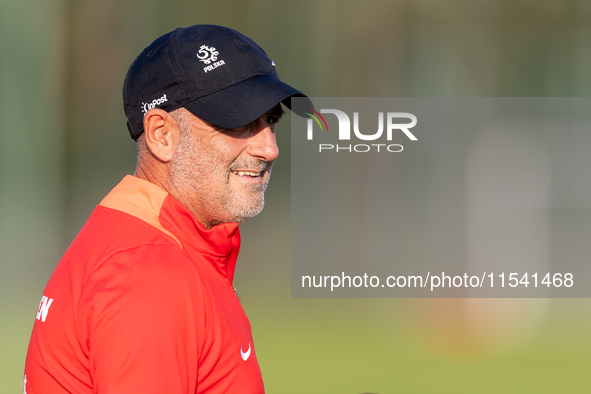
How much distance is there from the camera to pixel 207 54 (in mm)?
1095

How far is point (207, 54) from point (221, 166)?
0.24 metres

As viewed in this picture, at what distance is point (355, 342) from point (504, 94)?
6.64 feet

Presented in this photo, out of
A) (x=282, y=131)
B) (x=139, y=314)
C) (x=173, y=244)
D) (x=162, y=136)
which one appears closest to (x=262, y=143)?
(x=162, y=136)

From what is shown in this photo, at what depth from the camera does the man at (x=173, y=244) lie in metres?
0.83

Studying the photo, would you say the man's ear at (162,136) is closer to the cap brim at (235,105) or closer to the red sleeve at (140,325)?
the cap brim at (235,105)

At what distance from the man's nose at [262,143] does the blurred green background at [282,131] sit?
2539mm

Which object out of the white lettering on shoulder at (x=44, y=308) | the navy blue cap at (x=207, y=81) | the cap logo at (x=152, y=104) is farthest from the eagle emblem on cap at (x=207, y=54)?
the white lettering on shoulder at (x=44, y=308)

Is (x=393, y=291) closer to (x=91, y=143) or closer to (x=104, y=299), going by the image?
(x=91, y=143)

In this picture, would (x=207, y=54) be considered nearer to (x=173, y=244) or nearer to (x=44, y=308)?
(x=173, y=244)

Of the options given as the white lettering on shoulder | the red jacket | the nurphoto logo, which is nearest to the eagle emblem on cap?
the red jacket

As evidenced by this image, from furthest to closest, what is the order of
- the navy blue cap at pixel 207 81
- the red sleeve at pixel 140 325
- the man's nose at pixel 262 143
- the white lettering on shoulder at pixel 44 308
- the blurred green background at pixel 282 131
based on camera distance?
the blurred green background at pixel 282 131 → the man's nose at pixel 262 143 → the navy blue cap at pixel 207 81 → the white lettering on shoulder at pixel 44 308 → the red sleeve at pixel 140 325

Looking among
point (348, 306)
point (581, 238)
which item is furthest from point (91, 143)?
point (581, 238)

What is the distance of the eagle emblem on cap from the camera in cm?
109

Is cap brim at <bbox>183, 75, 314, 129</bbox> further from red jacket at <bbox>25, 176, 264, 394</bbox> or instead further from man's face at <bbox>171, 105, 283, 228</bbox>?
red jacket at <bbox>25, 176, 264, 394</bbox>
